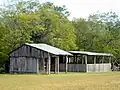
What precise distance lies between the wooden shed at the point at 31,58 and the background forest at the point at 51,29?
2474 mm

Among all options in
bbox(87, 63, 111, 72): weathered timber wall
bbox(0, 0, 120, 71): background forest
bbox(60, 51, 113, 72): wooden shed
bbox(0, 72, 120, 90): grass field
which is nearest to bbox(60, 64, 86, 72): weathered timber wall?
bbox(60, 51, 113, 72): wooden shed

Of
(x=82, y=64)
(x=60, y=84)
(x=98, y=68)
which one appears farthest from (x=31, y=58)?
(x=60, y=84)

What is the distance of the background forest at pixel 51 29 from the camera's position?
5562 centimetres

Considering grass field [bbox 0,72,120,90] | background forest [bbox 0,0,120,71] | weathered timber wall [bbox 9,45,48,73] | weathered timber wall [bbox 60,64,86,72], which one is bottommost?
grass field [bbox 0,72,120,90]

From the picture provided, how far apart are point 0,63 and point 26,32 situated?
6.14 meters

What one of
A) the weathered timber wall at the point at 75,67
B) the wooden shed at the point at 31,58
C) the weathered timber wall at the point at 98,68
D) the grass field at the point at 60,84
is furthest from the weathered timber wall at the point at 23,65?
the grass field at the point at 60,84

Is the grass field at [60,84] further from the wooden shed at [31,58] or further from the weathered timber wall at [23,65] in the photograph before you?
the weathered timber wall at [23,65]

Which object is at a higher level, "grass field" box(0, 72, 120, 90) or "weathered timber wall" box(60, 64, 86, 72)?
"weathered timber wall" box(60, 64, 86, 72)

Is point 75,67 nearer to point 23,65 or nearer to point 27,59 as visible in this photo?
point 27,59

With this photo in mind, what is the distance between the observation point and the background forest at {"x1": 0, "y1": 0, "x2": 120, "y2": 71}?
5562cm

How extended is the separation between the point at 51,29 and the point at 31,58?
12.8 metres

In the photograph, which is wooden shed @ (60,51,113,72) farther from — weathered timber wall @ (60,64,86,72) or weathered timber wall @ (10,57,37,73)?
weathered timber wall @ (10,57,37,73)

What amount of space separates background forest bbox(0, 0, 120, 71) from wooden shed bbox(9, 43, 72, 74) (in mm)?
2474

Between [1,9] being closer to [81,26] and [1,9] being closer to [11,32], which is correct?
[11,32]
